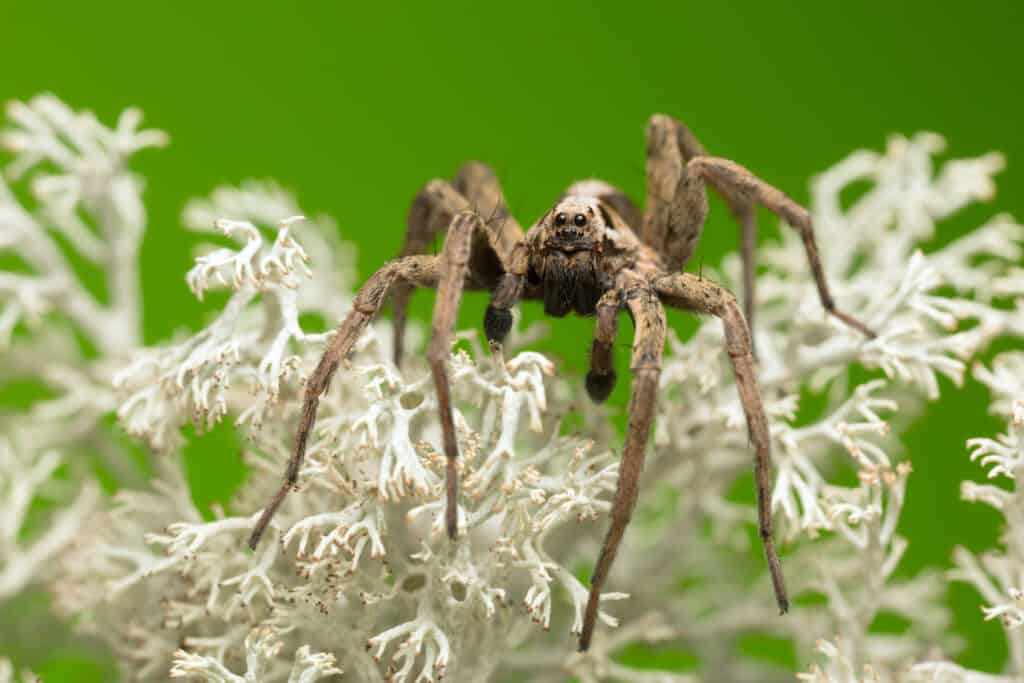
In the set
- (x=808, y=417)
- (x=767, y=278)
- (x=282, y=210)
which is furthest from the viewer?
(x=808, y=417)

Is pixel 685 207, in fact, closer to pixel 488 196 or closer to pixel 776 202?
pixel 776 202

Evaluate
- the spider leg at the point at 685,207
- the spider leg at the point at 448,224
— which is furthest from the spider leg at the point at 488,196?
the spider leg at the point at 685,207

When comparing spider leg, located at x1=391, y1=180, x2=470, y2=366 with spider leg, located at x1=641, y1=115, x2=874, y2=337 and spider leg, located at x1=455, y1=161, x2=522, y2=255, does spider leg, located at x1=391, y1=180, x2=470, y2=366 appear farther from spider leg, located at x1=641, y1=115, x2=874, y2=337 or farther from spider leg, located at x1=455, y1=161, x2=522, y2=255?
spider leg, located at x1=641, y1=115, x2=874, y2=337

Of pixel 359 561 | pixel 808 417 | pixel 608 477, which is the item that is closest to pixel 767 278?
pixel 808 417

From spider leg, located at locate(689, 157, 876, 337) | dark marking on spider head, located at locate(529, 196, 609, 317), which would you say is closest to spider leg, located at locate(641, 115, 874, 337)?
spider leg, located at locate(689, 157, 876, 337)

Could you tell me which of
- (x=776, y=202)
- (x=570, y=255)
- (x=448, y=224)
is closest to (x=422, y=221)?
(x=448, y=224)

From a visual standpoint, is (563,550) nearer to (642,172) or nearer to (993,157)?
(642,172)
